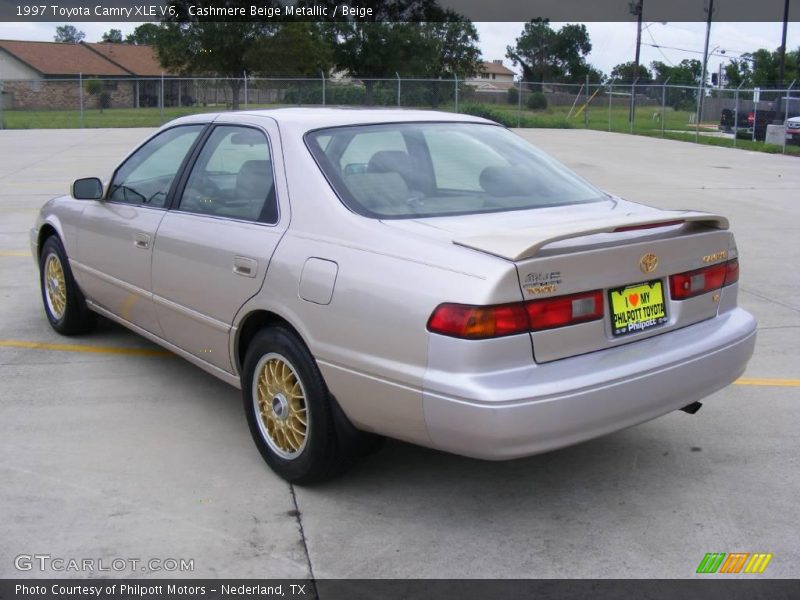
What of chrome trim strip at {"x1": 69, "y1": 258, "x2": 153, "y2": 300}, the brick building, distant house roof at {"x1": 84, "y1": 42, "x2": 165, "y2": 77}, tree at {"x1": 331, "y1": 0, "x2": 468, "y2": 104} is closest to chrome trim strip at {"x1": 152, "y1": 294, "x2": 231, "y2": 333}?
chrome trim strip at {"x1": 69, "y1": 258, "x2": 153, "y2": 300}

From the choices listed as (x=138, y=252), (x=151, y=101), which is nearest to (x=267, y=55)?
(x=151, y=101)

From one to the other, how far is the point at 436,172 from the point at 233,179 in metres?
1.00

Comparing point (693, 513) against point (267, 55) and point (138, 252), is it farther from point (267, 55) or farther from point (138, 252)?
point (267, 55)

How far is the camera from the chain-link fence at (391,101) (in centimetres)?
3409

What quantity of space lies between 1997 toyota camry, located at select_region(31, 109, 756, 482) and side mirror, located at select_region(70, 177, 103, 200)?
0.48m

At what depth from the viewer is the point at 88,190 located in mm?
5352

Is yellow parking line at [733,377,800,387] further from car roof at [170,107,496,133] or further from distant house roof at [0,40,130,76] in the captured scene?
distant house roof at [0,40,130,76]

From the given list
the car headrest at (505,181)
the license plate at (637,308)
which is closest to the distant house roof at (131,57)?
the car headrest at (505,181)

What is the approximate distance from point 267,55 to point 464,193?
4876 centimetres

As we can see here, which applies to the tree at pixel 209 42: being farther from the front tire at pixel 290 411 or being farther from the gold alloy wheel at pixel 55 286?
the front tire at pixel 290 411

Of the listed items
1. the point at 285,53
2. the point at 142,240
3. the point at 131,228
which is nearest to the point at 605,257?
the point at 142,240

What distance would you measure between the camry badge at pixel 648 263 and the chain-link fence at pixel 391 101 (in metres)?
28.9

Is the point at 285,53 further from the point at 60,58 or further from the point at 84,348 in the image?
the point at 84,348
